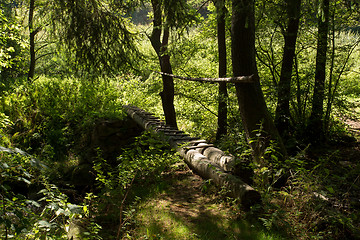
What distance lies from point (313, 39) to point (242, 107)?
4.70 meters

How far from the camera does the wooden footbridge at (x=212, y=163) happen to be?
3215mm

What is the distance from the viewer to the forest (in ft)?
9.55

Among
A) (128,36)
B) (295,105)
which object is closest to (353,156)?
(295,105)

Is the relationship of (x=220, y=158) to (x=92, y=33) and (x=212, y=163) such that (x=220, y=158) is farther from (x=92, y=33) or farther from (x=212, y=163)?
(x=92, y=33)

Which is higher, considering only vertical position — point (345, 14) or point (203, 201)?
point (345, 14)

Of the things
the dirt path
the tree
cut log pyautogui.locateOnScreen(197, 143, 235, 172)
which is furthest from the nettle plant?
the tree

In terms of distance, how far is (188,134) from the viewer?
20.3 ft

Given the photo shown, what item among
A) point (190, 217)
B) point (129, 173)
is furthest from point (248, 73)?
point (129, 173)

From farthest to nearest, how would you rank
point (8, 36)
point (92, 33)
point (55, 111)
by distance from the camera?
1. point (55, 111)
2. point (8, 36)
3. point (92, 33)

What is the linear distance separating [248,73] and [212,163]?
1504mm

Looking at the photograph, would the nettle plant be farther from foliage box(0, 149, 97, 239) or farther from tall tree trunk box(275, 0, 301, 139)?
tall tree trunk box(275, 0, 301, 139)

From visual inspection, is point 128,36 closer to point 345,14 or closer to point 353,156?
point 345,14

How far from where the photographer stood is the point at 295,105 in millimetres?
7352

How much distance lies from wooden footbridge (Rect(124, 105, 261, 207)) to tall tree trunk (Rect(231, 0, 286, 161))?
527 mm
